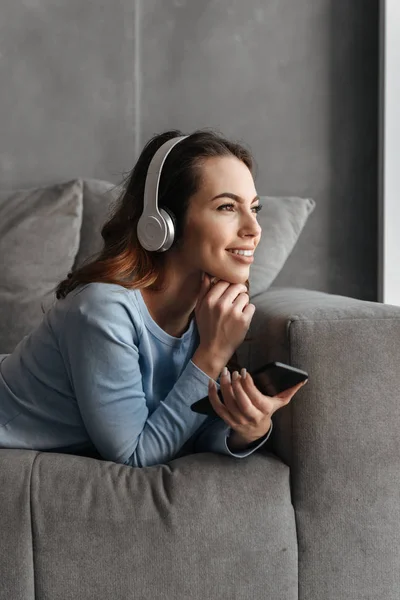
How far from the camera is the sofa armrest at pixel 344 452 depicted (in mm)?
1176

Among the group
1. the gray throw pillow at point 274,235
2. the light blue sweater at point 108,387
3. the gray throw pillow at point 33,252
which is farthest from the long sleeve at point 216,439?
the gray throw pillow at point 33,252

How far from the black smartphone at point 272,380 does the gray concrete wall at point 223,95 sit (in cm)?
128

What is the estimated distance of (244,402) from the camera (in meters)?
1.11

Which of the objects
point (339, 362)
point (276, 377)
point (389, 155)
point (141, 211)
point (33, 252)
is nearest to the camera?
point (276, 377)

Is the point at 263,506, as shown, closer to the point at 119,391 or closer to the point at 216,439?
the point at 216,439

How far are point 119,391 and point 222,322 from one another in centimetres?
20

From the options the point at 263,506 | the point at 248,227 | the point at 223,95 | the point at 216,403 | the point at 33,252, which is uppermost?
the point at 223,95

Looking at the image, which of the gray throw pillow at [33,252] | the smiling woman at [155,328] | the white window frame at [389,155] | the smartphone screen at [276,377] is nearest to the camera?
the smartphone screen at [276,377]

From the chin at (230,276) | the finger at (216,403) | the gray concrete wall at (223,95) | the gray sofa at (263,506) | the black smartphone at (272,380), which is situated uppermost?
the gray concrete wall at (223,95)

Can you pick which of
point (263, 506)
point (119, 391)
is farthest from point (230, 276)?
point (263, 506)

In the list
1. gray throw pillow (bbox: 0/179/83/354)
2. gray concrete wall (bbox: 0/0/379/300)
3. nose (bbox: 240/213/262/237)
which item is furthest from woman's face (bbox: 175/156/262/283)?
gray concrete wall (bbox: 0/0/379/300)

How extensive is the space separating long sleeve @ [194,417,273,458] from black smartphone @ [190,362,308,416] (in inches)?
3.0

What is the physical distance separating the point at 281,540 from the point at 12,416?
0.50 meters

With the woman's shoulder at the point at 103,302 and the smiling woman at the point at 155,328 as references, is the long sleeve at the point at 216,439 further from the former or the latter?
the woman's shoulder at the point at 103,302
